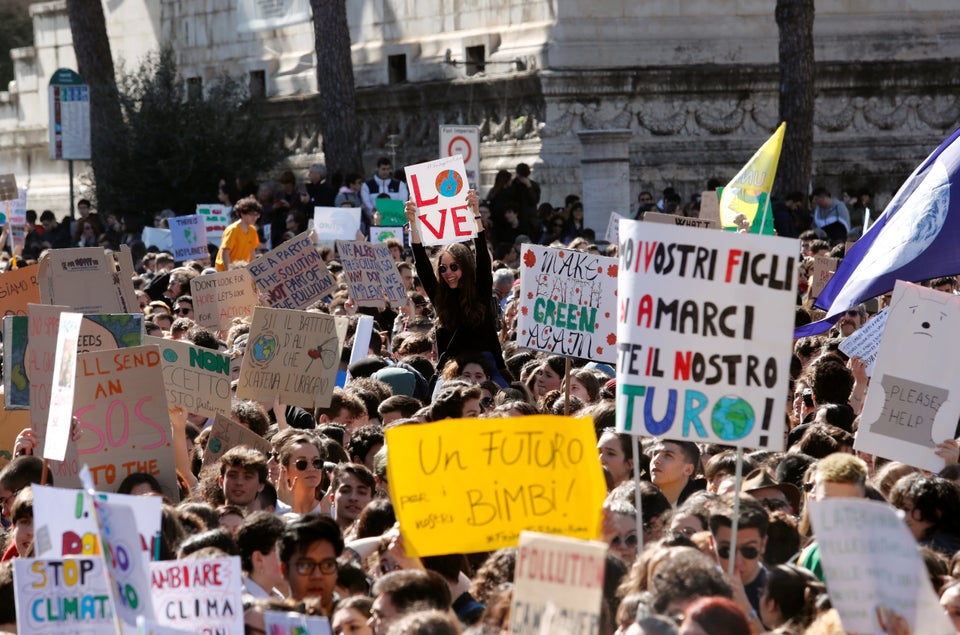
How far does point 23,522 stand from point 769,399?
266cm

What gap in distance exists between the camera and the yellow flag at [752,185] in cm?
1507

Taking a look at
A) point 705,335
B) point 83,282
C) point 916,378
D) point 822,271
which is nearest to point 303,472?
point 705,335

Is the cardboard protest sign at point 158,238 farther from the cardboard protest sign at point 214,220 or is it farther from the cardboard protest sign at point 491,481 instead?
the cardboard protest sign at point 491,481

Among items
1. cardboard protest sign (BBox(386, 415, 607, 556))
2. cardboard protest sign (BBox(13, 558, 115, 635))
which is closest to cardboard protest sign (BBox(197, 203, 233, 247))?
cardboard protest sign (BBox(386, 415, 607, 556))

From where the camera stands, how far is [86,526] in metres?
5.54

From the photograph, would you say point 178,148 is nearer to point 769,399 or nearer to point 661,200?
point 661,200

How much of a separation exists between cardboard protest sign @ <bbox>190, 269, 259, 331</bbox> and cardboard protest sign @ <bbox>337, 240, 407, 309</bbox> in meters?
0.86

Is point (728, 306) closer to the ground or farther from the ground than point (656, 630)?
farther from the ground

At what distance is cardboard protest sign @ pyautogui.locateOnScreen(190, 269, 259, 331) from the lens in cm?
1427

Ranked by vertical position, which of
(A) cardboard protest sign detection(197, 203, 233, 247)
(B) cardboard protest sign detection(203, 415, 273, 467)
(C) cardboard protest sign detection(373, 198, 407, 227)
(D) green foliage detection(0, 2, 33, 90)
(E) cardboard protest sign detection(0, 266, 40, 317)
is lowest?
(A) cardboard protest sign detection(197, 203, 233, 247)

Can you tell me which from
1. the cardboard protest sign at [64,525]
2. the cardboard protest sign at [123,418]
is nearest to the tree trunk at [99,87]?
the cardboard protest sign at [123,418]

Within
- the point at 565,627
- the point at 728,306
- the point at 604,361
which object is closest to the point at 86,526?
the point at 565,627

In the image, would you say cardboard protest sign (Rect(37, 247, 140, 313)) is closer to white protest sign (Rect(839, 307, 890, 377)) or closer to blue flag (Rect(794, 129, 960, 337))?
blue flag (Rect(794, 129, 960, 337))

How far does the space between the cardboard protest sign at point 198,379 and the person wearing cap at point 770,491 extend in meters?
3.14
